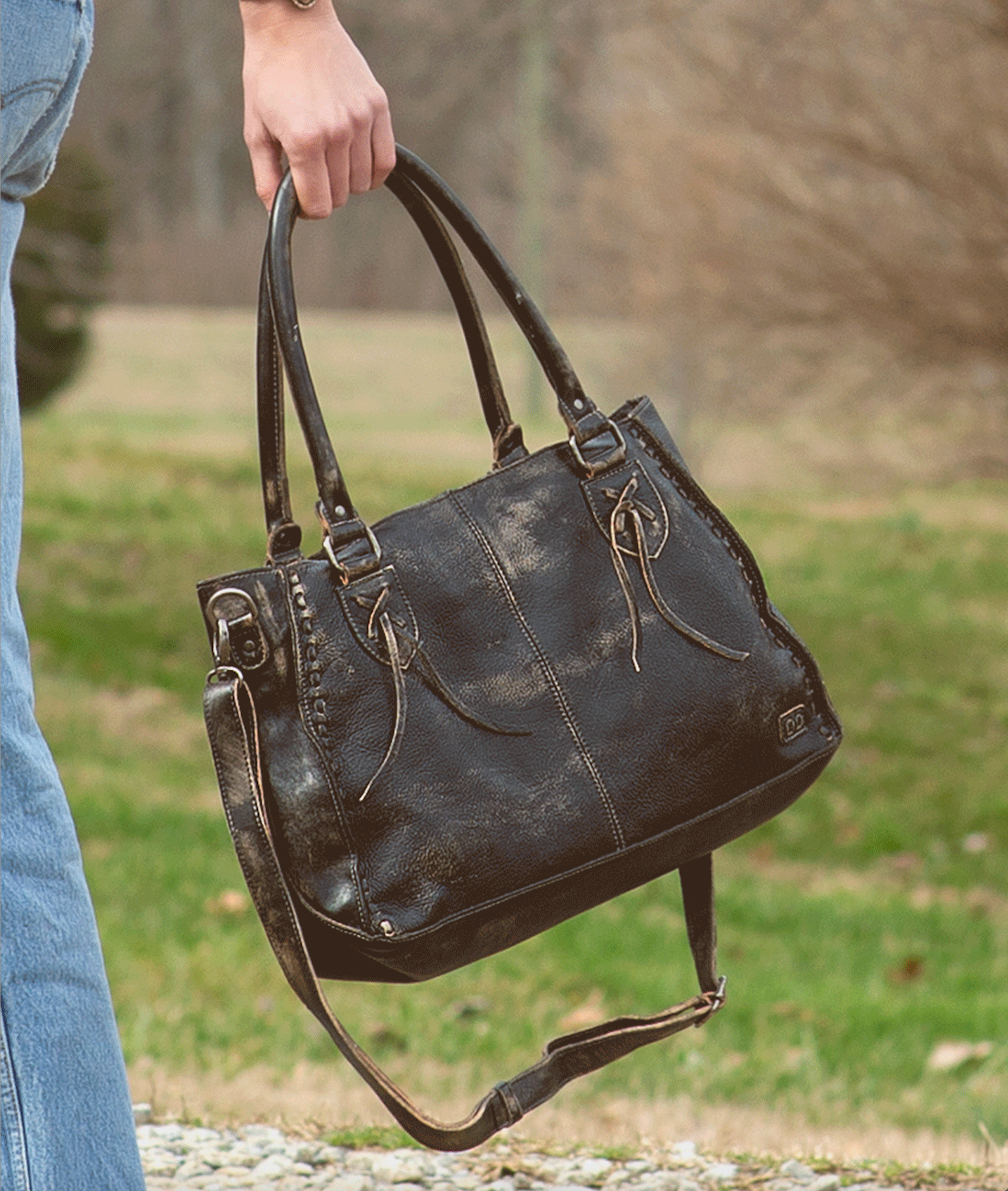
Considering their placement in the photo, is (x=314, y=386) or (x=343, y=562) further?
(x=314, y=386)

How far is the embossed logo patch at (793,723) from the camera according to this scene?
1715 mm

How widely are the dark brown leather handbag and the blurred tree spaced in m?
8.24

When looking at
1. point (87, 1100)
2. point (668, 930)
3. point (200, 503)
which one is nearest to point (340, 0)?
point (200, 503)

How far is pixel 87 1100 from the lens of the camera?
1366 mm

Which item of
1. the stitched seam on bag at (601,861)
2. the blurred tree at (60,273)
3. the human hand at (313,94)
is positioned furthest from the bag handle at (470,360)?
the blurred tree at (60,273)

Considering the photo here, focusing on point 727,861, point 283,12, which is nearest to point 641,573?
point 283,12

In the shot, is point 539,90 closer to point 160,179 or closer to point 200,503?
point 200,503

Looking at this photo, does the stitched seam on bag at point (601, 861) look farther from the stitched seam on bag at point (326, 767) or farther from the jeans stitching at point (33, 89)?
the jeans stitching at point (33, 89)

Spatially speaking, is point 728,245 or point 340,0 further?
point 340,0

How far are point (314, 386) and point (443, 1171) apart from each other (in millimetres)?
1159

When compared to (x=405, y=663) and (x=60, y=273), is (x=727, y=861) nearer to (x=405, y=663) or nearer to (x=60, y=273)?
(x=405, y=663)

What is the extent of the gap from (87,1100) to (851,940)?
4.10 m

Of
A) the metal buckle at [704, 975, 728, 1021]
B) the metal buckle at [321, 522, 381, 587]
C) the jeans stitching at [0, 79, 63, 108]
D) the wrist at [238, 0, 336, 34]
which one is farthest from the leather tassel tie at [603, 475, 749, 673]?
the jeans stitching at [0, 79, 63, 108]

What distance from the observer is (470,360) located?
1766mm
